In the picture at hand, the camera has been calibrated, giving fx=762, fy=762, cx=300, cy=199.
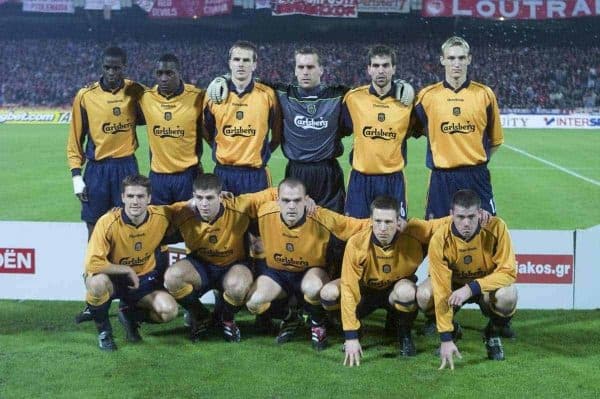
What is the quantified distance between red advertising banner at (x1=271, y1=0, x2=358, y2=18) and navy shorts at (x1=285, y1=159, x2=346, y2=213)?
77.0 feet

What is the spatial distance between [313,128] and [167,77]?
1.06m

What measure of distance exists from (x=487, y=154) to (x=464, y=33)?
27239 millimetres

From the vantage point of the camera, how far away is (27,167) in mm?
13484

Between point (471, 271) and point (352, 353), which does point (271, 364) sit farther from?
point (471, 271)

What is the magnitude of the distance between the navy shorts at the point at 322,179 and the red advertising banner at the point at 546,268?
1347mm

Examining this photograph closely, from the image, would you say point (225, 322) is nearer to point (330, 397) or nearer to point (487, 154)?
point (330, 397)

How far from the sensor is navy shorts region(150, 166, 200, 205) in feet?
17.4

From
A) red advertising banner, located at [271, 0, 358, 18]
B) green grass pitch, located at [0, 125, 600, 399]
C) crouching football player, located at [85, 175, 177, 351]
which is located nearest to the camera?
green grass pitch, located at [0, 125, 600, 399]

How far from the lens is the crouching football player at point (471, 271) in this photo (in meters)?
4.18

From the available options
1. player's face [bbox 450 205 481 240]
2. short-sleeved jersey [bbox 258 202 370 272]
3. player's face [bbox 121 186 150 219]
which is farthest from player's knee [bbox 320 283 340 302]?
player's face [bbox 121 186 150 219]

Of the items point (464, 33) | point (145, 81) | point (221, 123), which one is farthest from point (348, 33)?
point (221, 123)

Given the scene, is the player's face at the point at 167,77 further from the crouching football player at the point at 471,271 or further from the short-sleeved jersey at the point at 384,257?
the crouching football player at the point at 471,271

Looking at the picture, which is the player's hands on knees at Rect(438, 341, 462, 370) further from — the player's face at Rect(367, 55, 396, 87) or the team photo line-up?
the player's face at Rect(367, 55, 396, 87)

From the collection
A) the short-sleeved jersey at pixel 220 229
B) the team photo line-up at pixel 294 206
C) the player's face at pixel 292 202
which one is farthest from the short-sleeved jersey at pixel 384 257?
the short-sleeved jersey at pixel 220 229
